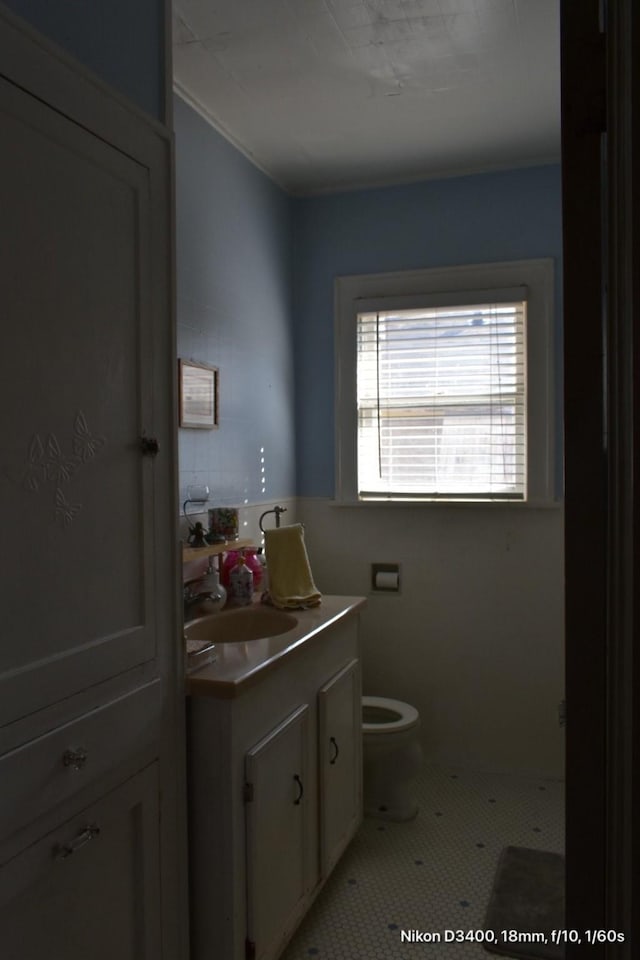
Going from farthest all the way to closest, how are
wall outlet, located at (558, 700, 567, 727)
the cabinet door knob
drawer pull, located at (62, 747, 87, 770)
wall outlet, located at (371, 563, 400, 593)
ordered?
wall outlet, located at (371, 563, 400, 593), the cabinet door knob, drawer pull, located at (62, 747, 87, 770), wall outlet, located at (558, 700, 567, 727)

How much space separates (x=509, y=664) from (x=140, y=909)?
2135 millimetres

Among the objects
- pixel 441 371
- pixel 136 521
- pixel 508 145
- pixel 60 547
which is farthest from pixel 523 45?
pixel 60 547

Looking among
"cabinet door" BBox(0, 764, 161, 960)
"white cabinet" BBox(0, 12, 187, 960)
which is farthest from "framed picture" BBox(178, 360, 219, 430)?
"cabinet door" BBox(0, 764, 161, 960)

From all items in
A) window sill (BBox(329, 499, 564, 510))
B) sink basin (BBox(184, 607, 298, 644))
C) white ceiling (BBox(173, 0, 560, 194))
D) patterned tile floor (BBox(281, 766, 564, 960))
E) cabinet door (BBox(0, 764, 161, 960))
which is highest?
white ceiling (BBox(173, 0, 560, 194))

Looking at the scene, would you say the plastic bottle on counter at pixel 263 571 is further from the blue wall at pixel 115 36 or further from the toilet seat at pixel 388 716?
the blue wall at pixel 115 36

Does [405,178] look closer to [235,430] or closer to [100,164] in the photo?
[235,430]

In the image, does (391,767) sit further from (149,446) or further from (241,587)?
(149,446)

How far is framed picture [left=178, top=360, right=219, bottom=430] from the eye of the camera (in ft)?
8.01

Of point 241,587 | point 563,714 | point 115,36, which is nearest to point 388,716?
point 241,587

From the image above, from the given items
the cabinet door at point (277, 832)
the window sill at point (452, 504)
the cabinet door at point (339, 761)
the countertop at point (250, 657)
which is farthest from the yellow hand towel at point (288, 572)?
the window sill at point (452, 504)

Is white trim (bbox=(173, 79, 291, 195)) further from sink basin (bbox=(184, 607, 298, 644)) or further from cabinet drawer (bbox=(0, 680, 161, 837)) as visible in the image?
cabinet drawer (bbox=(0, 680, 161, 837))

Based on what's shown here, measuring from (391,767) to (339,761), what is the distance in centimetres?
53

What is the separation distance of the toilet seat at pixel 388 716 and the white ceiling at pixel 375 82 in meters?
2.33

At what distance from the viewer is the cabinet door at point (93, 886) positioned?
3.77 feet
